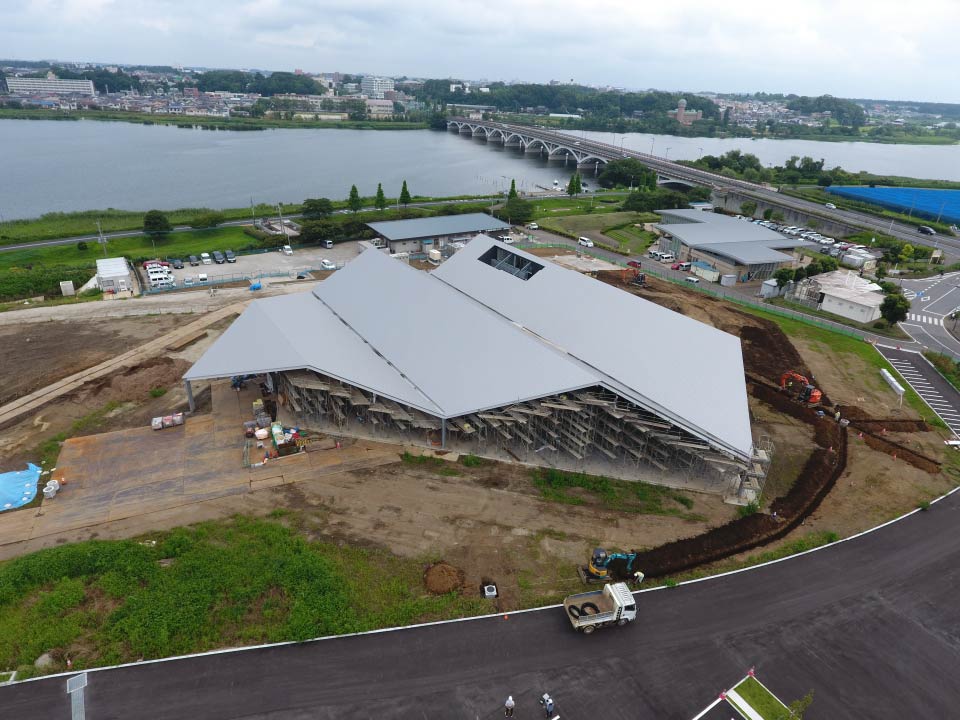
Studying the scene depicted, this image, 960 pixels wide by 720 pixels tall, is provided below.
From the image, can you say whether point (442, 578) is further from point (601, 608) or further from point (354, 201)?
point (354, 201)

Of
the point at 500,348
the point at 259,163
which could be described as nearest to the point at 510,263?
the point at 500,348

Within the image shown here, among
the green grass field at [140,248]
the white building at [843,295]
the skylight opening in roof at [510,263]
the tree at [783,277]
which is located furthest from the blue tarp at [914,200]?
the green grass field at [140,248]

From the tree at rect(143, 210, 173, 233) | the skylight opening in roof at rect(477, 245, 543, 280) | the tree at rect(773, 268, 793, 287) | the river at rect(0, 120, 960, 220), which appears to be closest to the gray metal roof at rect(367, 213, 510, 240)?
the tree at rect(143, 210, 173, 233)

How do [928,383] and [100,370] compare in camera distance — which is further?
[928,383]

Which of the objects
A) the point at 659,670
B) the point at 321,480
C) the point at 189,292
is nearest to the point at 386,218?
the point at 189,292

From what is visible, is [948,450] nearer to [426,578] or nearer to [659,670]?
[659,670]
